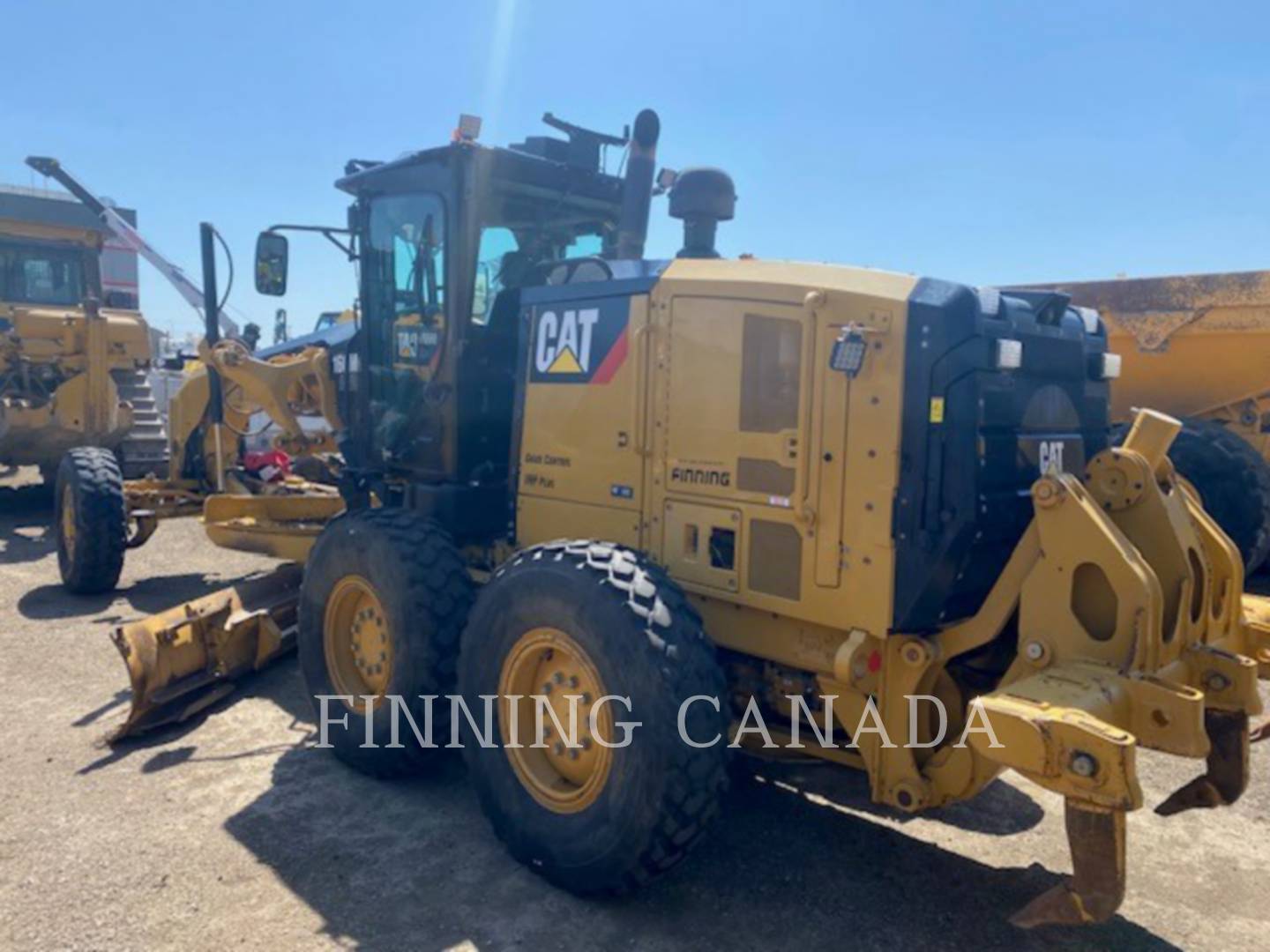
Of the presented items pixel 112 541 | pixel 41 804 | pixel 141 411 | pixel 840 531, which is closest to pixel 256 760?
pixel 41 804

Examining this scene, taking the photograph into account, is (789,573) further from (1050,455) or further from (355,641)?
(355,641)

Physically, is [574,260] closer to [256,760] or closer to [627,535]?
[627,535]

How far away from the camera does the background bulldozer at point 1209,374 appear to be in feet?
23.9

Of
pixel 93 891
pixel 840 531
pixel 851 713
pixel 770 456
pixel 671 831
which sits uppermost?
pixel 770 456

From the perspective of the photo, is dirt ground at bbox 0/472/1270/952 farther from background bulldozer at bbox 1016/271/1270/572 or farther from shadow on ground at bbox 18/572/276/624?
background bulldozer at bbox 1016/271/1270/572

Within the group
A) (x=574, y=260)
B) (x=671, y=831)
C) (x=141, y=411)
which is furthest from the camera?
(x=141, y=411)

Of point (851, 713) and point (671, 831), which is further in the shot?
point (851, 713)

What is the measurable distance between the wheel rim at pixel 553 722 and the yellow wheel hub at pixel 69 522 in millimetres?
5574

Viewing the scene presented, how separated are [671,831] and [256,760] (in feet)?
8.24

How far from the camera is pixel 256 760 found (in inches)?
193

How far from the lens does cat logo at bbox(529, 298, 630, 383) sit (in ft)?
13.5

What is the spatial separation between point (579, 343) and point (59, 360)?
953cm

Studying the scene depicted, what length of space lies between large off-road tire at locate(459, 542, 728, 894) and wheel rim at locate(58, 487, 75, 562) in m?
5.34

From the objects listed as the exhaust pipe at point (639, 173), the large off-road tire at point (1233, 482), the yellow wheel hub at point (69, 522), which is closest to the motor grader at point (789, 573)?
the exhaust pipe at point (639, 173)
